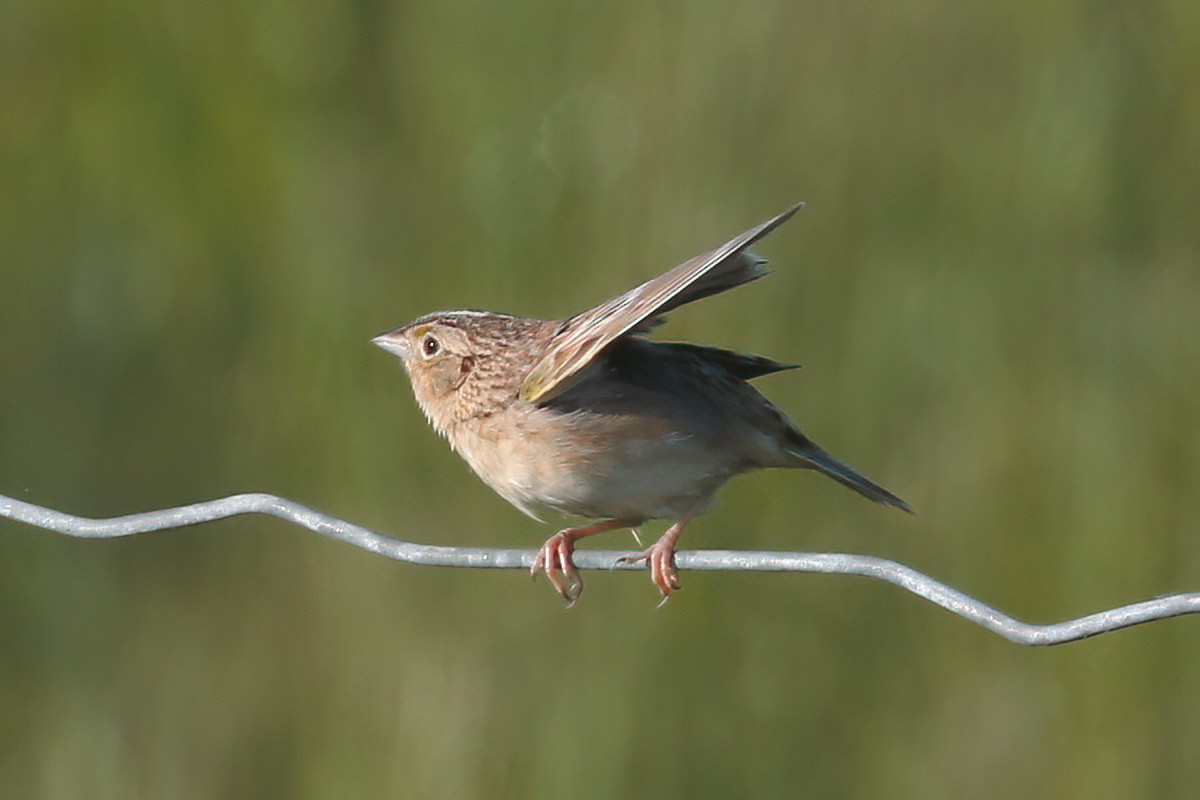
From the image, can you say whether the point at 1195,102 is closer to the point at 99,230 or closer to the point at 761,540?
the point at 761,540

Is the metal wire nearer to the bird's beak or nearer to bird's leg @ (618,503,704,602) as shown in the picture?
bird's leg @ (618,503,704,602)

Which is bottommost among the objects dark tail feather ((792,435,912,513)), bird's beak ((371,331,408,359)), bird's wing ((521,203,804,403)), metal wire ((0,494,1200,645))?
metal wire ((0,494,1200,645))

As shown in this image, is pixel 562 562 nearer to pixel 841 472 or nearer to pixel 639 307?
pixel 841 472

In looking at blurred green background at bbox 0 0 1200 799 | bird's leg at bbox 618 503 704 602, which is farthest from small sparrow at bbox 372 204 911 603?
blurred green background at bbox 0 0 1200 799

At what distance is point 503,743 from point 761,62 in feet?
7.36

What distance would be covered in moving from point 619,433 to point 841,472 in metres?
0.58

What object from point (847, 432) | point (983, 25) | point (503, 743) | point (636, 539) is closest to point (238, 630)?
point (503, 743)

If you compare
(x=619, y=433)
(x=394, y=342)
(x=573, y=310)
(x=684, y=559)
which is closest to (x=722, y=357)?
(x=619, y=433)

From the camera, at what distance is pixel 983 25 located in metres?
5.13

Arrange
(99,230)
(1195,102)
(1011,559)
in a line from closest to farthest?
(1011,559) → (1195,102) → (99,230)

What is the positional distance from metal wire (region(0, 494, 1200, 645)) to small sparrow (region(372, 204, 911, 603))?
0.33m

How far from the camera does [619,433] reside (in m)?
3.76

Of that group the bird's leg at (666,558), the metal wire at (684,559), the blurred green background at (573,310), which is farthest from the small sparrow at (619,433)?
the blurred green background at (573,310)

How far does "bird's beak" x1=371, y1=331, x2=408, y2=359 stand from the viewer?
4570 mm
